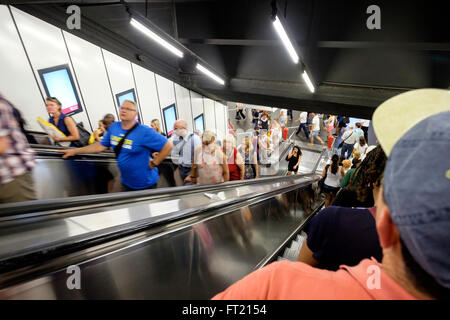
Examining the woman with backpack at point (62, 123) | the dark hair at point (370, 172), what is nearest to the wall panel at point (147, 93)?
the woman with backpack at point (62, 123)

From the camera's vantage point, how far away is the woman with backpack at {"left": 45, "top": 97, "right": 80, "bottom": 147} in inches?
134

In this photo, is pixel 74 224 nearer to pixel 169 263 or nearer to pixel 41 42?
pixel 169 263

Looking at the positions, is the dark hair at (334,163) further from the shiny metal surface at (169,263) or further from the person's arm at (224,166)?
the shiny metal surface at (169,263)

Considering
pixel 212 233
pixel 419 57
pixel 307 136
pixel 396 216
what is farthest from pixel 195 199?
pixel 307 136

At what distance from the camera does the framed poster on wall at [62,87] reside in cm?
477

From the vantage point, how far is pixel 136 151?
2602 mm

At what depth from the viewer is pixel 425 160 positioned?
39 cm

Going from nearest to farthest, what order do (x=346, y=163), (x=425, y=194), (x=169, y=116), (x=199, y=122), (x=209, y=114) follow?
(x=425, y=194) → (x=346, y=163) → (x=169, y=116) → (x=199, y=122) → (x=209, y=114)

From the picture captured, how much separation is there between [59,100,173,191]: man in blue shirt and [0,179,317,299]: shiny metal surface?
112cm

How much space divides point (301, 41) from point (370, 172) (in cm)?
582

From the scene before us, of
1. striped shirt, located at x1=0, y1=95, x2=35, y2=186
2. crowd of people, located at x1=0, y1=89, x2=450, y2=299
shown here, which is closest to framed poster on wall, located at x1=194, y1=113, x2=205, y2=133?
striped shirt, located at x1=0, y1=95, x2=35, y2=186

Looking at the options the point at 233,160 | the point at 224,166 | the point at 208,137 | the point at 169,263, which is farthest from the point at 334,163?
the point at 169,263
